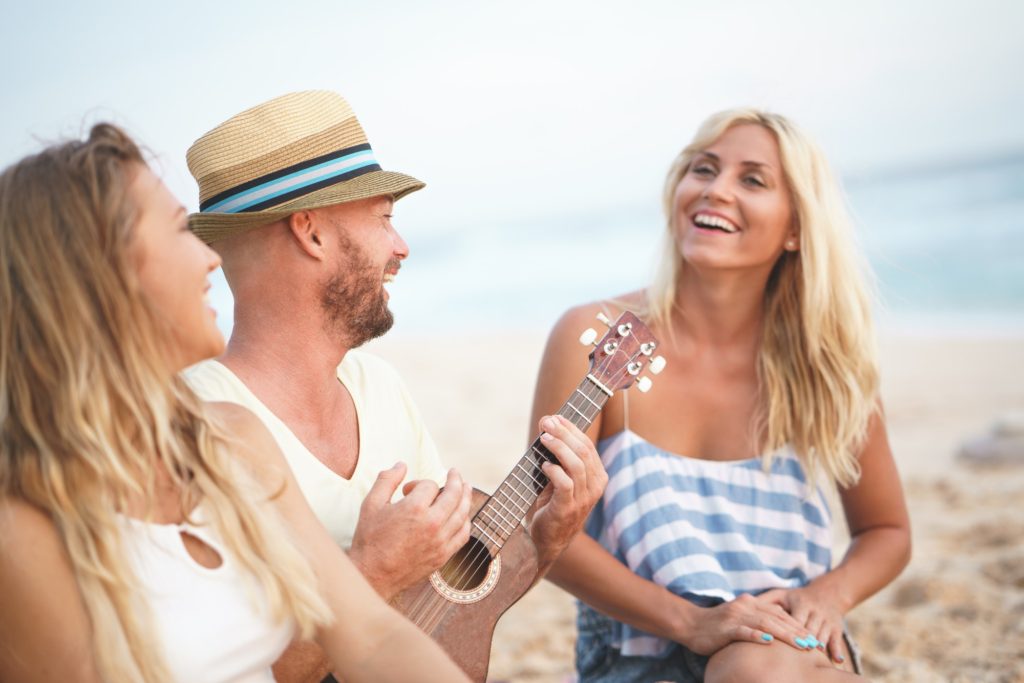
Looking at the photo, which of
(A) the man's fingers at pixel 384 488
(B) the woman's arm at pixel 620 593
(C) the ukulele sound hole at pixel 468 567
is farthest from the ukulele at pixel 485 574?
(B) the woman's arm at pixel 620 593

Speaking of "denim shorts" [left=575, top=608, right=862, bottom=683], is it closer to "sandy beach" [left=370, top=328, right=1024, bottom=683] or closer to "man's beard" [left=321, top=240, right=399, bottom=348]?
"sandy beach" [left=370, top=328, right=1024, bottom=683]

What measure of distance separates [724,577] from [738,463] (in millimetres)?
373

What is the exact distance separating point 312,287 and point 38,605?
0.98 metres

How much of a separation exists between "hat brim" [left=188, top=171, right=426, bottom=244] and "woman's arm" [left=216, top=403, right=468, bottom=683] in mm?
612

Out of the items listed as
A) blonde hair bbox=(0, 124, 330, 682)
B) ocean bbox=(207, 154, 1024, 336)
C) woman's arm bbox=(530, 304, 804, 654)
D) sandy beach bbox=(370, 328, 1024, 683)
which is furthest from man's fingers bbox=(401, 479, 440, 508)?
ocean bbox=(207, 154, 1024, 336)

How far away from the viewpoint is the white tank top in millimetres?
1664

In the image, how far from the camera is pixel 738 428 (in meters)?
3.17

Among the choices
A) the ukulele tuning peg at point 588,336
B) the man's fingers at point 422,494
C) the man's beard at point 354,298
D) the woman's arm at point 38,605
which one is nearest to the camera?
the woman's arm at point 38,605

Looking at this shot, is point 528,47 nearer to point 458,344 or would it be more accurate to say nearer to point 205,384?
point 458,344

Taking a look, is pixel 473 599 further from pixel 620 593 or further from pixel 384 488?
pixel 620 593

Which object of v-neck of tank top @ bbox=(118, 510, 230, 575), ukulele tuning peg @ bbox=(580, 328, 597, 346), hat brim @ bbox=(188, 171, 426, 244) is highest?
hat brim @ bbox=(188, 171, 426, 244)

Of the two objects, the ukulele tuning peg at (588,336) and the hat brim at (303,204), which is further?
the ukulele tuning peg at (588,336)

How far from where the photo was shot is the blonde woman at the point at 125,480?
159 centimetres

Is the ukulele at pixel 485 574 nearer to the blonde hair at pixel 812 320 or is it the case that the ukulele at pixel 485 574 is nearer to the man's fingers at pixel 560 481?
the man's fingers at pixel 560 481
